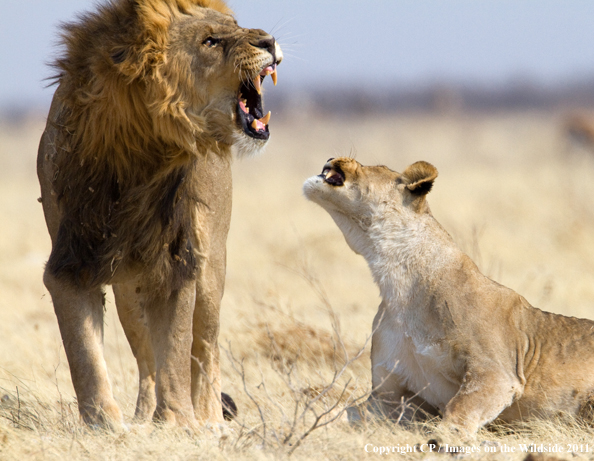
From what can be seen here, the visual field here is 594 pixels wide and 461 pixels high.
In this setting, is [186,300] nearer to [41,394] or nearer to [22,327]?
[41,394]

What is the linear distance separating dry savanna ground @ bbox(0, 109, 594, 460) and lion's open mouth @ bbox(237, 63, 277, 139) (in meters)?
0.79

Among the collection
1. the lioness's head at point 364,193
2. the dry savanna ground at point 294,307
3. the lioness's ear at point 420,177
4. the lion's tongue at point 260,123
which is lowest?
the dry savanna ground at point 294,307

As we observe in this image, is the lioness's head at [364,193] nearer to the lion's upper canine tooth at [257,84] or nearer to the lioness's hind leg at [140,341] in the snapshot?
the lion's upper canine tooth at [257,84]

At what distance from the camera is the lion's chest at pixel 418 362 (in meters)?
3.92

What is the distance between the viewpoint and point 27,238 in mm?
11953

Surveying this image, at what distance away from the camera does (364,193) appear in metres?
4.20

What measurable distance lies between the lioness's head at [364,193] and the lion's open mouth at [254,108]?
409 mm

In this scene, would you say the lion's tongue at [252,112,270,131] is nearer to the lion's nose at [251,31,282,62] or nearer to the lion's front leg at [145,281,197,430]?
the lion's nose at [251,31,282,62]

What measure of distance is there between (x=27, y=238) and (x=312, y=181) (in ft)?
28.5

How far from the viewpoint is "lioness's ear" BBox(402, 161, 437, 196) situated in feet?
13.7

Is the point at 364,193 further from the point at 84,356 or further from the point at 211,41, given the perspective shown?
the point at 84,356

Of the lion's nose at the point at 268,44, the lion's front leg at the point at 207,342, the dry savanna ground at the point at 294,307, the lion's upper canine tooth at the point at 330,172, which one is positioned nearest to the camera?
the dry savanna ground at the point at 294,307

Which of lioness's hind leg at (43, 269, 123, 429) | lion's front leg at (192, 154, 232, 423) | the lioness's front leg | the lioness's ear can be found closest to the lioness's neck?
the lioness's ear

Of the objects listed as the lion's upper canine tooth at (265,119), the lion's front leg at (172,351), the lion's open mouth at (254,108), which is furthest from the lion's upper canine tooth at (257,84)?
the lion's front leg at (172,351)
